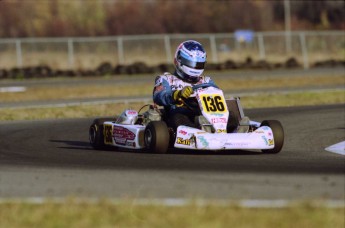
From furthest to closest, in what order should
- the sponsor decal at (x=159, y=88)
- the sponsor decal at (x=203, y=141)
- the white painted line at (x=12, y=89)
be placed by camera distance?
the white painted line at (x=12, y=89), the sponsor decal at (x=159, y=88), the sponsor decal at (x=203, y=141)

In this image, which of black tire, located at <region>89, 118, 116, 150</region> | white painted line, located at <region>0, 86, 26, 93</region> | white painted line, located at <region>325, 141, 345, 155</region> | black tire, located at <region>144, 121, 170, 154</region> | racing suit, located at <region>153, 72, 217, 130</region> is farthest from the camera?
white painted line, located at <region>0, 86, 26, 93</region>

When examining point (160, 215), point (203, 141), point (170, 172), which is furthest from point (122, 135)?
point (160, 215)

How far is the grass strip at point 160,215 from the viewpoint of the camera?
238 inches

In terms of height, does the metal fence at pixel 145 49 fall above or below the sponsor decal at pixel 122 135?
below

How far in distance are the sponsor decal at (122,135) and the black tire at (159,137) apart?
618 millimetres

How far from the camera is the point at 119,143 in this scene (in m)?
11.4

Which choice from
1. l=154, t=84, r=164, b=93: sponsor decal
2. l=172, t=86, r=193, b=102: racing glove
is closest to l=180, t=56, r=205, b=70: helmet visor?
l=154, t=84, r=164, b=93: sponsor decal

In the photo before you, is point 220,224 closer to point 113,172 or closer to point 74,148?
point 113,172

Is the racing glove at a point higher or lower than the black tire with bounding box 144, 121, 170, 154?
higher

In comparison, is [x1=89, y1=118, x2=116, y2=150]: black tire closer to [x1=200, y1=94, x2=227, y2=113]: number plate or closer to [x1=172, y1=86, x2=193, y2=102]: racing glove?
[x1=172, y1=86, x2=193, y2=102]: racing glove

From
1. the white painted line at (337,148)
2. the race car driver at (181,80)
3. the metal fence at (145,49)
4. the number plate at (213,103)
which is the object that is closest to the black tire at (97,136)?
the race car driver at (181,80)

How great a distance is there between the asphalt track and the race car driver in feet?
1.66

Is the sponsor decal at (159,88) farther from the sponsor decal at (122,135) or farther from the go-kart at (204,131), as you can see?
the sponsor decal at (122,135)

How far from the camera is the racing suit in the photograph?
10648mm
